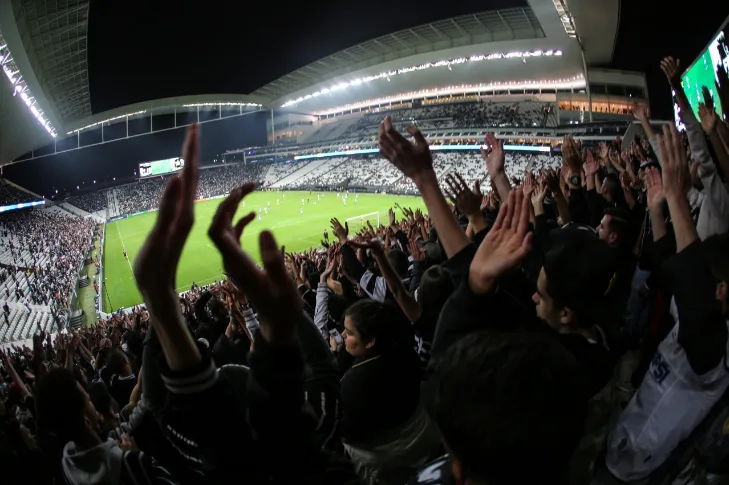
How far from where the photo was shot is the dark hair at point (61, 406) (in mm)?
1712

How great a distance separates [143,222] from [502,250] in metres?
54.7

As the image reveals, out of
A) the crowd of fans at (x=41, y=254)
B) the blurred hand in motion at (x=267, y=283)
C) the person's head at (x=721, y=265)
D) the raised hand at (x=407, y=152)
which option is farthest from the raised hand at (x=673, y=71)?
the crowd of fans at (x=41, y=254)

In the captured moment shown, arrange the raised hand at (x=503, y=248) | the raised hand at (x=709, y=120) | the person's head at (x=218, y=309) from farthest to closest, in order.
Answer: the person's head at (x=218, y=309)
the raised hand at (x=709, y=120)
the raised hand at (x=503, y=248)

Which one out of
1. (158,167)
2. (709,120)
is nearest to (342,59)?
(158,167)

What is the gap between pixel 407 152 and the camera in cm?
202

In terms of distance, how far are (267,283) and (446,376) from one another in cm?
56

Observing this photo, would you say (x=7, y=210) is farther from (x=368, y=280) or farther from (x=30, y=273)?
(x=368, y=280)

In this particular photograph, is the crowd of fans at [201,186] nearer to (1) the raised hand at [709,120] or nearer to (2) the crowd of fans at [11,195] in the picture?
(2) the crowd of fans at [11,195]

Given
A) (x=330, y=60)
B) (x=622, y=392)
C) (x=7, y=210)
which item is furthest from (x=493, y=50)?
(x=7, y=210)

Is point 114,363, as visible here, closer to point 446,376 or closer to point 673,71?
point 446,376

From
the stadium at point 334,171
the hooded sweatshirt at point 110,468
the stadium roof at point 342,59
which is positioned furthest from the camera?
the stadium roof at point 342,59

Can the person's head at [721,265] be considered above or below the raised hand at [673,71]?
below

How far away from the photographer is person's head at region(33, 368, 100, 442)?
1.71 meters

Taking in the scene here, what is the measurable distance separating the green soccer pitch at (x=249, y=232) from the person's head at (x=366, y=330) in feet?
53.5
